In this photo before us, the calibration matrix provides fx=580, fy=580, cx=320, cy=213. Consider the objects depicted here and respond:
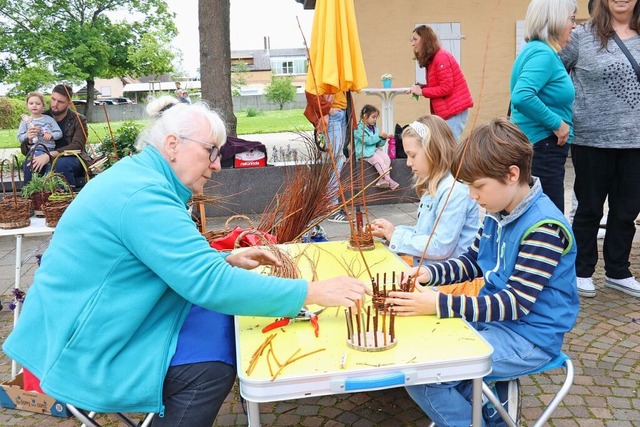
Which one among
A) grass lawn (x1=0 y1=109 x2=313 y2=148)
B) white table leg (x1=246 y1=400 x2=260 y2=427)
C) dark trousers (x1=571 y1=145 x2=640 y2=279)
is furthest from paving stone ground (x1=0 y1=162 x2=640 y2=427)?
grass lawn (x1=0 y1=109 x2=313 y2=148)

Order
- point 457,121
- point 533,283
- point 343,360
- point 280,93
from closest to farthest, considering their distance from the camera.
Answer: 1. point 343,360
2. point 533,283
3. point 457,121
4. point 280,93

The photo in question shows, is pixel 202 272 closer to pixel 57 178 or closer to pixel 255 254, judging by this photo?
pixel 255 254

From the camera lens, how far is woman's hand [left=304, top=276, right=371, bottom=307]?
162 centimetres

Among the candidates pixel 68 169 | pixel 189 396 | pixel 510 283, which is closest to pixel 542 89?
pixel 510 283

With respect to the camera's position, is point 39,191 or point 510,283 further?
point 39,191

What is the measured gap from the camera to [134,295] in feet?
5.36

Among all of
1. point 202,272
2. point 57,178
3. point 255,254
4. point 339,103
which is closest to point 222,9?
point 339,103

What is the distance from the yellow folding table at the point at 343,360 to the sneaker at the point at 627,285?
268 centimetres

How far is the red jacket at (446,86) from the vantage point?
19.4 feet

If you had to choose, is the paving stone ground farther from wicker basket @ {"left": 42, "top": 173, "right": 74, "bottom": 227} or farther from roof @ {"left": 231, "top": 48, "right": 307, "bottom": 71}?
roof @ {"left": 231, "top": 48, "right": 307, "bottom": 71}

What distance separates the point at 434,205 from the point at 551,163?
1380 mm

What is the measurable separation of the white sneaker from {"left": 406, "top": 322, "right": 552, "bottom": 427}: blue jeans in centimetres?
218

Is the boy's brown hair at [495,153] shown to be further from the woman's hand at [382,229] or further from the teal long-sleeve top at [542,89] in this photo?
the teal long-sleeve top at [542,89]

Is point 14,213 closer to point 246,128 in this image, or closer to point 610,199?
point 610,199
